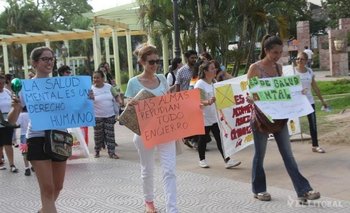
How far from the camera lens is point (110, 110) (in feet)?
31.2

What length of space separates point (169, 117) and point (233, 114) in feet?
9.52

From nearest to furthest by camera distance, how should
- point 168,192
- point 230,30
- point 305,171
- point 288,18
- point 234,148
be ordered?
point 168,192
point 305,171
point 234,148
point 230,30
point 288,18

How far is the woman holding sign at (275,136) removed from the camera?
547 centimetres

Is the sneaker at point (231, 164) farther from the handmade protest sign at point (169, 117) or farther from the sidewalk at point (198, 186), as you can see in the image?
the handmade protest sign at point (169, 117)

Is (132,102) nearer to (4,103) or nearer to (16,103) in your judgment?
(16,103)

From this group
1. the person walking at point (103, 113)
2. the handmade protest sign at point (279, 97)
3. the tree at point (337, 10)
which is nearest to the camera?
the handmade protest sign at point (279, 97)

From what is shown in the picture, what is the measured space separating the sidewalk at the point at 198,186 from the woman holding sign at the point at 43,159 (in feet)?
4.21

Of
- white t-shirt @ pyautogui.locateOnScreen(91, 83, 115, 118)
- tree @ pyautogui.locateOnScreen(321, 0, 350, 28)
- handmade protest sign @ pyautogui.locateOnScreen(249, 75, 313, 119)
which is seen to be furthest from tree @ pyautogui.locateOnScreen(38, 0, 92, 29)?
handmade protest sign @ pyautogui.locateOnScreen(249, 75, 313, 119)

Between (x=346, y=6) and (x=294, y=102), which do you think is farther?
(x=346, y=6)

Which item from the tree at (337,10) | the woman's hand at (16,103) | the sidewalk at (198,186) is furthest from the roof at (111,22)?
the tree at (337,10)

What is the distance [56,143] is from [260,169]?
7.54 feet

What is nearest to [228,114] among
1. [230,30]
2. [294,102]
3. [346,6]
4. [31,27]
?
[294,102]

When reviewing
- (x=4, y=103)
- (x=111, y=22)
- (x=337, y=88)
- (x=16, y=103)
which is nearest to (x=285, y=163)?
(x=16, y=103)

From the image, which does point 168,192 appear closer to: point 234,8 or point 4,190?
point 4,190
